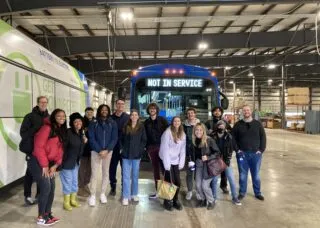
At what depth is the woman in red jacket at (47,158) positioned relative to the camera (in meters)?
4.16

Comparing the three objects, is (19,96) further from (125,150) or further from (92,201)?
(92,201)

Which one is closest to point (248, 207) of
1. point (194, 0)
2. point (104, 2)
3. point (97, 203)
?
point (97, 203)

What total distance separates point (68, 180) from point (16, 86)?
1.85 metres

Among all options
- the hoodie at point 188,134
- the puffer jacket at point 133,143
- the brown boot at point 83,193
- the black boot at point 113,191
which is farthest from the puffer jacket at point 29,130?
the hoodie at point 188,134

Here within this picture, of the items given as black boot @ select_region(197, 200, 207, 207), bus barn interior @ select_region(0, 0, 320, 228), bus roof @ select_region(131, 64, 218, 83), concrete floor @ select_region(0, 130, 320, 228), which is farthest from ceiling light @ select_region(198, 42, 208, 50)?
black boot @ select_region(197, 200, 207, 207)

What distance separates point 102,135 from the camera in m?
5.21

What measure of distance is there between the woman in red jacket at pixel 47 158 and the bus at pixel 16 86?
39.4 inches

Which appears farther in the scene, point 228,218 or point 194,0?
point 194,0

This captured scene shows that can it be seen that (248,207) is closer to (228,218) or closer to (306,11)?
→ (228,218)

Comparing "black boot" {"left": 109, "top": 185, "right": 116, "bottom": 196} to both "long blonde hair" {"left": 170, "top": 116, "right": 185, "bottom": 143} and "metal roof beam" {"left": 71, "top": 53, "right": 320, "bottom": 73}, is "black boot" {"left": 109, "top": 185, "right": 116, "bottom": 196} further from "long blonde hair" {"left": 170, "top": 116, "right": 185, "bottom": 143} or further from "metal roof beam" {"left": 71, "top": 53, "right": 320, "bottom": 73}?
"metal roof beam" {"left": 71, "top": 53, "right": 320, "bottom": 73}

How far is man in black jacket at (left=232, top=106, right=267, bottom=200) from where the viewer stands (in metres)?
5.53

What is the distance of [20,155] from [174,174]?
106 inches

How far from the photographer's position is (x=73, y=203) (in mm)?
5094

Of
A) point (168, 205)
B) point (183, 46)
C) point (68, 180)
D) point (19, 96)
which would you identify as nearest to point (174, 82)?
point (168, 205)
